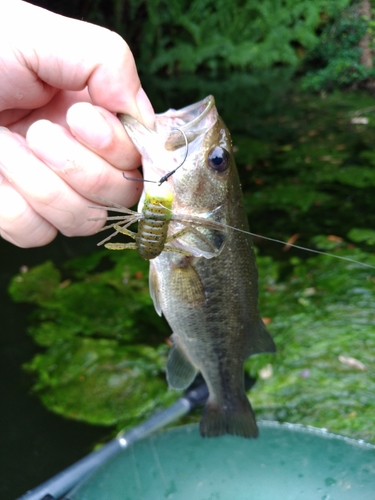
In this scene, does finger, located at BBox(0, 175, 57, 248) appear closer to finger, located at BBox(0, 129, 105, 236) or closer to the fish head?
finger, located at BBox(0, 129, 105, 236)

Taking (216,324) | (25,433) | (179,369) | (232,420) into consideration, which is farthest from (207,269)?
(25,433)

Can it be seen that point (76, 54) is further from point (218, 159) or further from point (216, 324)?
point (216, 324)

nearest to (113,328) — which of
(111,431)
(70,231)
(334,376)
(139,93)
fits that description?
(111,431)

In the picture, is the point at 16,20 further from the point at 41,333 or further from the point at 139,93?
the point at 41,333

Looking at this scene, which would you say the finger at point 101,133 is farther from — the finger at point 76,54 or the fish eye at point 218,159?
the fish eye at point 218,159

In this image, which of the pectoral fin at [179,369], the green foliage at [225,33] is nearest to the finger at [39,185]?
the pectoral fin at [179,369]

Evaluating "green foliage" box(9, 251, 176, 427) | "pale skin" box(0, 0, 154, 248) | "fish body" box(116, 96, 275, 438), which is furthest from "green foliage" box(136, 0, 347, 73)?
"fish body" box(116, 96, 275, 438)
